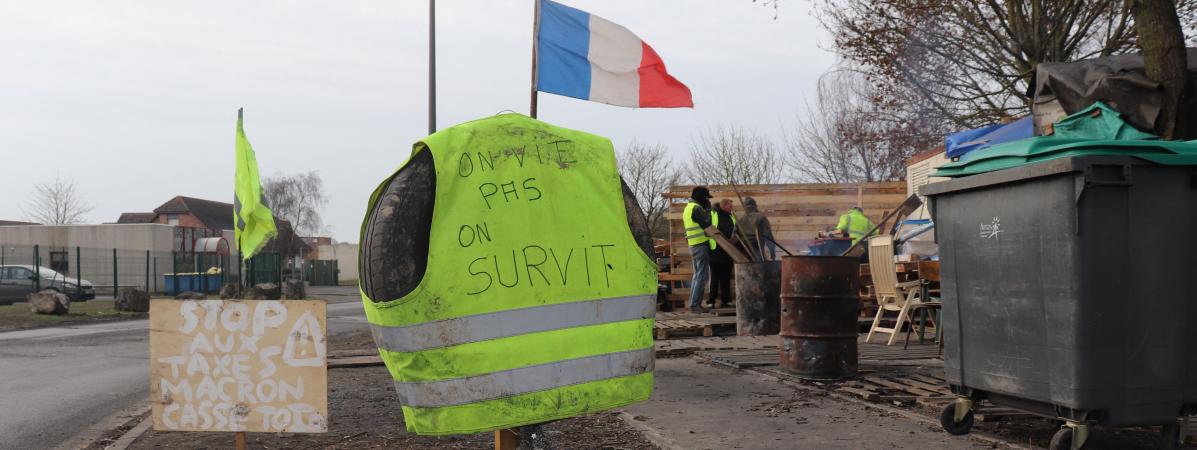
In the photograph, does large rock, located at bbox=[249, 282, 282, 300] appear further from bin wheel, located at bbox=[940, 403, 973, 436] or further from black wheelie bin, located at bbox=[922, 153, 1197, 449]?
black wheelie bin, located at bbox=[922, 153, 1197, 449]

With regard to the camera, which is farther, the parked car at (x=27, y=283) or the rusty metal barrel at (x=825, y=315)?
the parked car at (x=27, y=283)

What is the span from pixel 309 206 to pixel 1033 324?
314 ft

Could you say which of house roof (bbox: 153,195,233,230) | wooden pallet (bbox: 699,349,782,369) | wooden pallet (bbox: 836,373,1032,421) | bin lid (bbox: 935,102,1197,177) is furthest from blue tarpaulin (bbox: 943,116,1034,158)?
house roof (bbox: 153,195,233,230)

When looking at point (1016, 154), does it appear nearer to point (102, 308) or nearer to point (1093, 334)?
point (1093, 334)

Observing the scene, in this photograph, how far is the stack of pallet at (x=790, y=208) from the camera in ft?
54.5

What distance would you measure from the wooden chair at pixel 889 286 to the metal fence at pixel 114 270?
26874mm

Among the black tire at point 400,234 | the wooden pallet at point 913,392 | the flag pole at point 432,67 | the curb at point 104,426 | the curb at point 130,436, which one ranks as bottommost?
the curb at point 104,426

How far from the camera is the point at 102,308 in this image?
28312mm

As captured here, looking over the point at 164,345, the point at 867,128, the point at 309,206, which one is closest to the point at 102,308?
the point at 867,128

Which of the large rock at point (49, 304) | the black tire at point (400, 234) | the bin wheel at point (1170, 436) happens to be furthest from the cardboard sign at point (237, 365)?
the large rock at point (49, 304)

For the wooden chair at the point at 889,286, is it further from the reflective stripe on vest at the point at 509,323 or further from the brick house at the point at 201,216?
the brick house at the point at 201,216

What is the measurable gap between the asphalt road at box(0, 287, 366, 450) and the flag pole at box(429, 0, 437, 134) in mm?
6288

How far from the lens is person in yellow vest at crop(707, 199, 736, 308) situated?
14.1m

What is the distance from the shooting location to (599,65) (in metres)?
5.59
